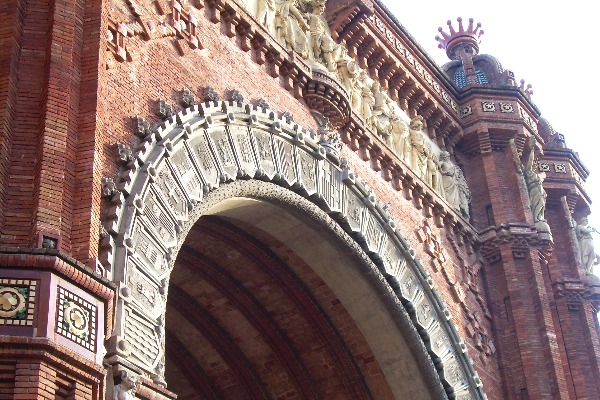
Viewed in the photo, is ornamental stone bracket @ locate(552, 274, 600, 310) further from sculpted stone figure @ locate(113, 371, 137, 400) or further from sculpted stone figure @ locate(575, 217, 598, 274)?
sculpted stone figure @ locate(113, 371, 137, 400)

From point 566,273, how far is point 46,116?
39.4ft

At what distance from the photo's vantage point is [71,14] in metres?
7.66

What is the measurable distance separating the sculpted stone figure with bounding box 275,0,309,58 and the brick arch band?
134cm

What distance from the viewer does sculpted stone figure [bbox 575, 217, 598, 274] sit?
57.0 feet

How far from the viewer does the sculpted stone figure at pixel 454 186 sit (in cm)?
1483

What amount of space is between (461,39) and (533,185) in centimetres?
396

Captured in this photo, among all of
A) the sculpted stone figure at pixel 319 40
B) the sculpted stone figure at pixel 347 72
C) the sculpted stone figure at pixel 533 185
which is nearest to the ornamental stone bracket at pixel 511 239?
the sculpted stone figure at pixel 533 185

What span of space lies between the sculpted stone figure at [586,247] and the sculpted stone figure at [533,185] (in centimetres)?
237

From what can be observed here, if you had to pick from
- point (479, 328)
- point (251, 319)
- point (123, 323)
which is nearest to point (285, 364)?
point (251, 319)

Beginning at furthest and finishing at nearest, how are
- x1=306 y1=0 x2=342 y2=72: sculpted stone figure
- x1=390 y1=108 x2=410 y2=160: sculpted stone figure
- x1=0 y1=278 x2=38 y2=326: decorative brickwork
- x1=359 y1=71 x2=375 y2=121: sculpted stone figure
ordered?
1. x1=390 y1=108 x2=410 y2=160: sculpted stone figure
2. x1=359 y1=71 x2=375 y2=121: sculpted stone figure
3. x1=306 y1=0 x2=342 y2=72: sculpted stone figure
4. x1=0 y1=278 x2=38 y2=326: decorative brickwork

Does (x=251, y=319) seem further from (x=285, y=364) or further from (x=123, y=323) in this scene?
(x=123, y=323)

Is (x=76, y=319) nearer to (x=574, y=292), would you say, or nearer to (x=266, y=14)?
(x=266, y=14)

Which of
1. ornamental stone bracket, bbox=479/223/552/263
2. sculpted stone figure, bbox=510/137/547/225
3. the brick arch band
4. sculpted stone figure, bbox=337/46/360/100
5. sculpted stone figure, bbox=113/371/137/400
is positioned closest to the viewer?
sculpted stone figure, bbox=113/371/137/400

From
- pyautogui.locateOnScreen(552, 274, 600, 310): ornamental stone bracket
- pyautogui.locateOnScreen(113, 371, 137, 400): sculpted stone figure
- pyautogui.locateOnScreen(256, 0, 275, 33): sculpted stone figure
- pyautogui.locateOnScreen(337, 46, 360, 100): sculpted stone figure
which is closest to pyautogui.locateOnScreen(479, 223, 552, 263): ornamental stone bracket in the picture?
pyautogui.locateOnScreen(552, 274, 600, 310): ornamental stone bracket
